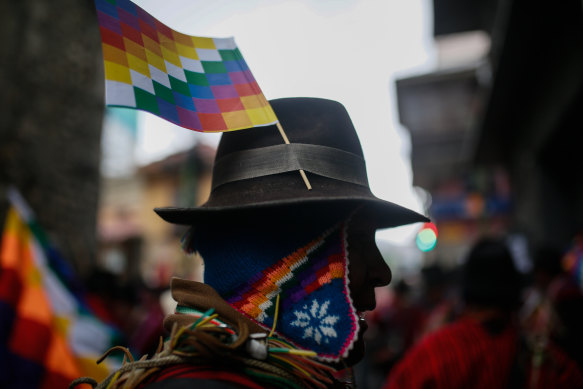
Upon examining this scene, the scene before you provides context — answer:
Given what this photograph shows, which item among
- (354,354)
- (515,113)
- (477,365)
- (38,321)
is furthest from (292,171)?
(515,113)

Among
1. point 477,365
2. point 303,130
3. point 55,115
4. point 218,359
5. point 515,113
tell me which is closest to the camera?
point 218,359

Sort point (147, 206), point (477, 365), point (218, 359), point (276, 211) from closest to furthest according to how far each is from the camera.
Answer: point (218, 359), point (276, 211), point (477, 365), point (147, 206)

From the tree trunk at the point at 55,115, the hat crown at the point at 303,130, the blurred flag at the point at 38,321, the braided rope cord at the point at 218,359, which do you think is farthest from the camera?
the tree trunk at the point at 55,115

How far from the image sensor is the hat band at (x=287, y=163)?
4.89 feet

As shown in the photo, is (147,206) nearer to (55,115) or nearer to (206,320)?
(55,115)

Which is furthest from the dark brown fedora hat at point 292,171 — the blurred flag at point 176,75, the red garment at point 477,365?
the red garment at point 477,365

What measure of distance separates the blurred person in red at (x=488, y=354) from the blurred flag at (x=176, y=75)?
187 cm

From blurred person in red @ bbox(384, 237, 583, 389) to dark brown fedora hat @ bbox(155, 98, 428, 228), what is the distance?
4.30ft

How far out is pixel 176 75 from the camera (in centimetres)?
146

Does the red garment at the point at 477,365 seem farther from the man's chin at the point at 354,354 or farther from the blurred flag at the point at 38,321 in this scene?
the blurred flag at the point at 38,321

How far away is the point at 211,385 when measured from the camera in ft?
3.55

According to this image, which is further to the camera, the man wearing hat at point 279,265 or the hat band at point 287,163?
the hat band at point 287,163

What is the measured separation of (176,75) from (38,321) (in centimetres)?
287

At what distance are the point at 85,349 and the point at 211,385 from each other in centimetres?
324
